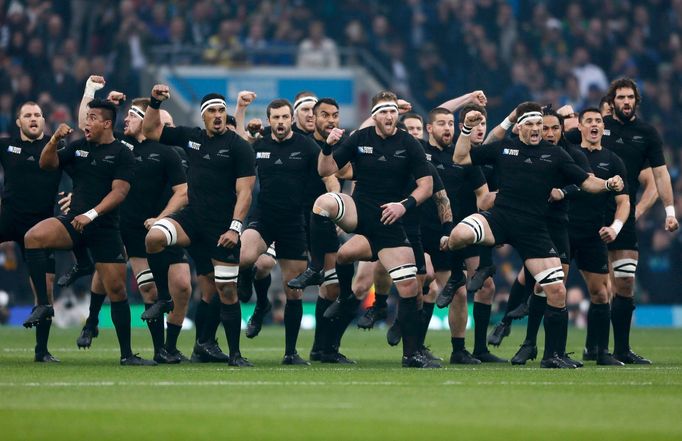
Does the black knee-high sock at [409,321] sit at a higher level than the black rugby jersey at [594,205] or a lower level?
lower

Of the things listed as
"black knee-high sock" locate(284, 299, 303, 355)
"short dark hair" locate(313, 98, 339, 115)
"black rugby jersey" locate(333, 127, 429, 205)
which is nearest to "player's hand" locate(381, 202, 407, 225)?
"black rugby jersey" locate(333, 127, 429, 205)

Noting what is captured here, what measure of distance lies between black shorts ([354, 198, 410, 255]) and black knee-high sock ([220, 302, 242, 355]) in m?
1.48

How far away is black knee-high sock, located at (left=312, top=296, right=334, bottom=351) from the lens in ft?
54.3

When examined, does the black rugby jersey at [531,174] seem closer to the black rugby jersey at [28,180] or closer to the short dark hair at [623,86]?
the short dark hair at [623,86]

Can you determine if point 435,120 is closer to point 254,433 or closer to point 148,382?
point 148,382

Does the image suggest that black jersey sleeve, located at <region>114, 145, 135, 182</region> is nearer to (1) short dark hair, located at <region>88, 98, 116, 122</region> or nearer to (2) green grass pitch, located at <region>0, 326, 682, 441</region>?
(1) short dark hair, located at <region>88, 98, 116, 122</region>

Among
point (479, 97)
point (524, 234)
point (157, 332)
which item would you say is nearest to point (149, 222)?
point (157, 332)

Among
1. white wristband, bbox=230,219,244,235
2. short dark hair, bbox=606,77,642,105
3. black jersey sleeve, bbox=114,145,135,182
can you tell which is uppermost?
short dark hair, bbox=606,77,642,105

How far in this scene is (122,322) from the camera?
15234mm

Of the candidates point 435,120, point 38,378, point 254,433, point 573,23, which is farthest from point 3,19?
point 254,433

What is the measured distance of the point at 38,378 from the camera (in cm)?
1335

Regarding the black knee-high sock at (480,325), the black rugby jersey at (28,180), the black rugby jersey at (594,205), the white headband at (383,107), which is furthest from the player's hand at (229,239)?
the black rugby jersey at (594,205)

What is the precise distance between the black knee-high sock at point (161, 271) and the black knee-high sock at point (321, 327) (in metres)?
1.98

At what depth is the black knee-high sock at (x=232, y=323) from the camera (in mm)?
15172
